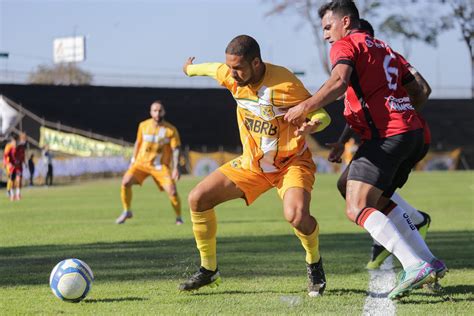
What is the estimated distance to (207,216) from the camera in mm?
7062

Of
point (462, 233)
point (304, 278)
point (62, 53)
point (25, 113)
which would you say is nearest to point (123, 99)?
point (25, 113)

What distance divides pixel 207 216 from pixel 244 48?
4.56ft

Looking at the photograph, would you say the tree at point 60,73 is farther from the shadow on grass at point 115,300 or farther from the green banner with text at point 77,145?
the shadow on grass at point 115,300

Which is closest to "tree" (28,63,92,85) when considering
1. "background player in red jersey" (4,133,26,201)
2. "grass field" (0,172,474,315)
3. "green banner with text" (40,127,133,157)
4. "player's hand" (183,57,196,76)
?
"green banner with text" (40,127,133,157)

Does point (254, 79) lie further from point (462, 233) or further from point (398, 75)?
point (462, 233)

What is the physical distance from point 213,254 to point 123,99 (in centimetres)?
5316

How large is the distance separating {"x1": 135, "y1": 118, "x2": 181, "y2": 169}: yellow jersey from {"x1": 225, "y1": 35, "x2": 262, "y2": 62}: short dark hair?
8.38m

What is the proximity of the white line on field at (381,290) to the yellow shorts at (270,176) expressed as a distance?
3.14 ft

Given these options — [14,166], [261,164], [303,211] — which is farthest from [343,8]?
[14,166]

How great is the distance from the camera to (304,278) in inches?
300

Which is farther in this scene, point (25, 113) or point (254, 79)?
point (25, 113)

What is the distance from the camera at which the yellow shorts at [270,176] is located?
22.7 feet

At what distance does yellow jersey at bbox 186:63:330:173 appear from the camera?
683cm

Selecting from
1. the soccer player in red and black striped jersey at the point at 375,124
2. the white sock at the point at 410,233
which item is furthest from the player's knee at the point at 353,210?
the white sock at the point at 410,233
